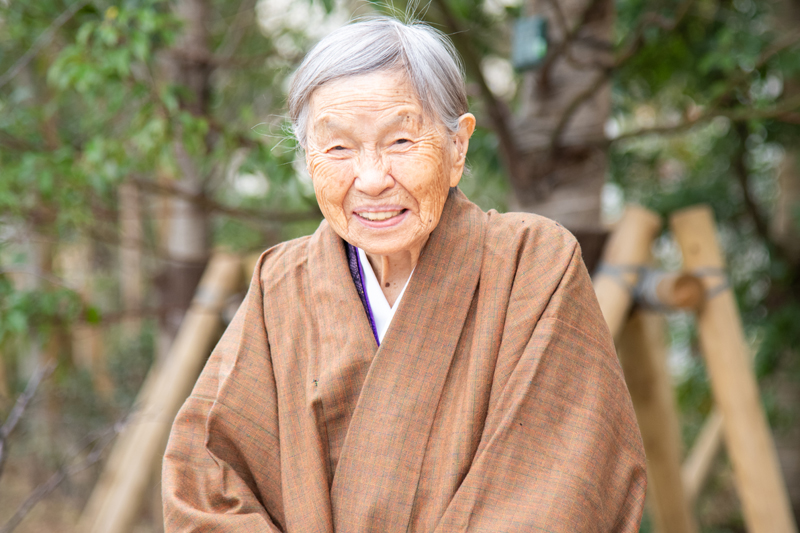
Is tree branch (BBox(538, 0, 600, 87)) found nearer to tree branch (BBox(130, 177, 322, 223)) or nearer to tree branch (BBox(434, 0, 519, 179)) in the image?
tree branch (BBox(434, 0, 519, 179))

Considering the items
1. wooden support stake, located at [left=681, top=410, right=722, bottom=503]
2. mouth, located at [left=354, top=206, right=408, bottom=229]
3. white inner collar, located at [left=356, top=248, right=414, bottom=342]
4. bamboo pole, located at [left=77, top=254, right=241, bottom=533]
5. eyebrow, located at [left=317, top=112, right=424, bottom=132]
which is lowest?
wooden support stake, located at [left=681, top=410, right=722, bottom=503]

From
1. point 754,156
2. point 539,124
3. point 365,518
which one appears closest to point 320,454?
point 365,518

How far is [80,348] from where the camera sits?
790 centimetres

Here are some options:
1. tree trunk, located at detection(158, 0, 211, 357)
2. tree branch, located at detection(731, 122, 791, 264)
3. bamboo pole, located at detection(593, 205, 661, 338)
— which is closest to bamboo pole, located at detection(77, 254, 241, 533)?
tree trunk, located at detection(158, 0, 211, 357)

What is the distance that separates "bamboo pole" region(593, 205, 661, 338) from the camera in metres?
2.34

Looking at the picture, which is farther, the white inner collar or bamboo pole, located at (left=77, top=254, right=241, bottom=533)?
bamboo pole, located at (left=77, top=254, right=241, bottom=533)

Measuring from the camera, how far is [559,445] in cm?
128

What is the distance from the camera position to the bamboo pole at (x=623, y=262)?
2.34 meters

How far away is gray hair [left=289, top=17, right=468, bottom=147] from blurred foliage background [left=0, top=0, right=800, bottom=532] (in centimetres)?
37

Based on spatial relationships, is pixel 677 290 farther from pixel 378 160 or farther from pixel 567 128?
pixel 378 160

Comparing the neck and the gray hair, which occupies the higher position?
the gray hair

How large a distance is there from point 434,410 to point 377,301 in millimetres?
292

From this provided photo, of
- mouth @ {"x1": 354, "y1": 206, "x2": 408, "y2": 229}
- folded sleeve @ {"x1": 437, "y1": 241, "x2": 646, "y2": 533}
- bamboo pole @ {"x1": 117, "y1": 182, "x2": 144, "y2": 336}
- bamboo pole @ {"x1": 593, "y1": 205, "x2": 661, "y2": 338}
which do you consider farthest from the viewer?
bamboo pole @ {"x1": 117, "y1": 182, "x2": 144, "y2": 336}

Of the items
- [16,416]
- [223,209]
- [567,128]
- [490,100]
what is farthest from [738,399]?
[16,416]
